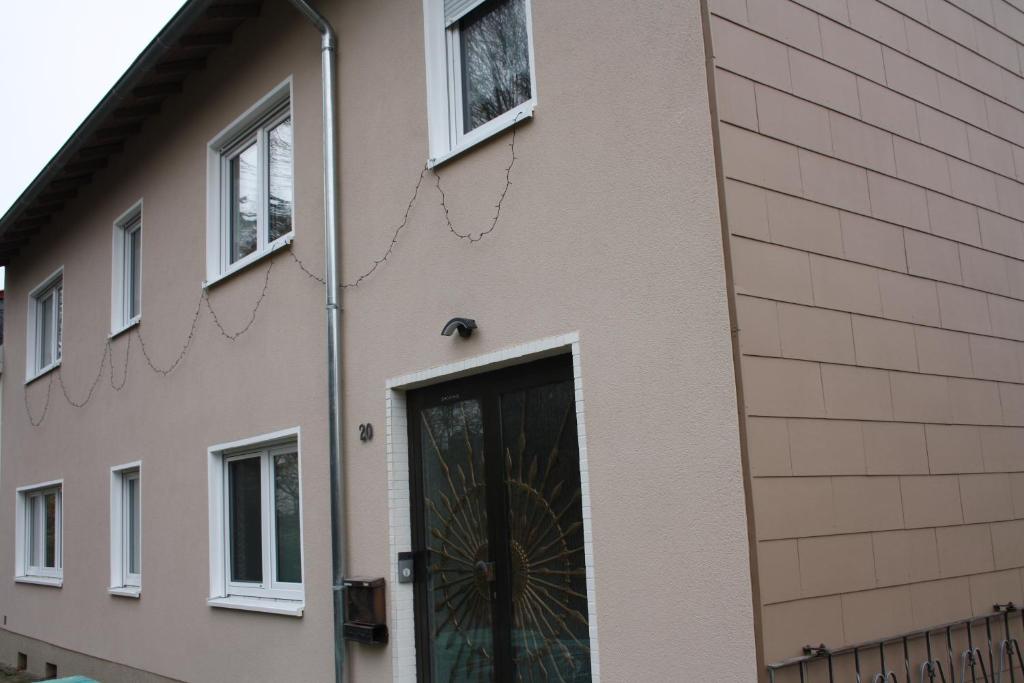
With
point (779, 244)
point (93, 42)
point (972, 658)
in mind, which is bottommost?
point (972, 658)

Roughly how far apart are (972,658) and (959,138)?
2.84m

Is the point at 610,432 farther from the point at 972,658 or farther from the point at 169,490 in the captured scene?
the point at 169,490

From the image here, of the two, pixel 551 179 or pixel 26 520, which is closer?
pixel 551 179

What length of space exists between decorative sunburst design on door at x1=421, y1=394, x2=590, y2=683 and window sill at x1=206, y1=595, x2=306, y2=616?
4.90 ft

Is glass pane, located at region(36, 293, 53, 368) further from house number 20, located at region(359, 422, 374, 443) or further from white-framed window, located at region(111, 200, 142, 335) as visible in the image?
house number 20, located at region(359, 422, 374, 443)

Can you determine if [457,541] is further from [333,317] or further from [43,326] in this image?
[43,326]

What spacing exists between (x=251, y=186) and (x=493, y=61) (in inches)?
132

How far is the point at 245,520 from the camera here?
795 cm

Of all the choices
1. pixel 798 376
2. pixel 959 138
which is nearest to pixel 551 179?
pixel 798 376

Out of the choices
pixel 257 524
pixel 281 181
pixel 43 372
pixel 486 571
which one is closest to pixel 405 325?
pixel 486 571

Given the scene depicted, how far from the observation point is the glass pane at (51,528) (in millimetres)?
12352

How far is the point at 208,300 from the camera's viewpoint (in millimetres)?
8469

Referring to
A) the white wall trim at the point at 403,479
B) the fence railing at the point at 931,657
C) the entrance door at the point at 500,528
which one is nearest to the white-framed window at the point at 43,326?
the white wall trim at the point at 403,479

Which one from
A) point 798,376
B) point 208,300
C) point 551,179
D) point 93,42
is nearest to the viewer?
point 798,376
